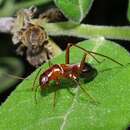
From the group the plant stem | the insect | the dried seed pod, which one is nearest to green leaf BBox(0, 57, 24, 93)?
the dried seed pod

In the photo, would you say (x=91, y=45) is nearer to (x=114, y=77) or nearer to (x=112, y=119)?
(x=114, y=77)

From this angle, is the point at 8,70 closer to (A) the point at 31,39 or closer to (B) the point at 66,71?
(A) the point at 31,39

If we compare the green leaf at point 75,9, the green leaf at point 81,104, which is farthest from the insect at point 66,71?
the green leaf at point 75,9

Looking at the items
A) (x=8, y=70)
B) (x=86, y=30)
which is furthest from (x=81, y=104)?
(x=8, y=70)

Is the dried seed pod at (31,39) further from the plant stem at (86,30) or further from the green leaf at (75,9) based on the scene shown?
the green leaf at (75,9)

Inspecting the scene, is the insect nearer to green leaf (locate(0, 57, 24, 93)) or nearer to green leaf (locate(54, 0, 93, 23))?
green leaf (locate(54, 0, 93, 23))

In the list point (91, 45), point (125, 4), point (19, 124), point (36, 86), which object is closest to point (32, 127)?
point (19, 124)
